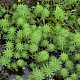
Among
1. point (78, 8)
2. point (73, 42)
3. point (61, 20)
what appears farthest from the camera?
point (78, 8)

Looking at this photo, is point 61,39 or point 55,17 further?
point 55,17

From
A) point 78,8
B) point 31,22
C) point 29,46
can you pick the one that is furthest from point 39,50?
point 78,8

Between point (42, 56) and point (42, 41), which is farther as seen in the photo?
point (42, 41)

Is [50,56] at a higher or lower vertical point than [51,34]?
lower

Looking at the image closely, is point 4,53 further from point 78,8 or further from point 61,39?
point 78,8

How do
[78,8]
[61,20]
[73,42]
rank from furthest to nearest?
[78,8] → [61,20] → [73,42]

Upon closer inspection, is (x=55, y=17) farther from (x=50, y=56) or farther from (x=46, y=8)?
(x=50, y=56)

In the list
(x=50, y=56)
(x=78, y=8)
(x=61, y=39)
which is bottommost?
(x=50, y=56)
